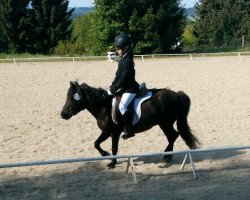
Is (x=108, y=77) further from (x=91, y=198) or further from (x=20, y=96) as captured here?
(x=91, y=198)

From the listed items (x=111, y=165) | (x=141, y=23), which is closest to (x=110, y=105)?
(x=111, y=165)

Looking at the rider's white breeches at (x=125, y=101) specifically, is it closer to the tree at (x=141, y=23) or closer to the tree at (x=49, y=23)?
the tree at (x=141, y=23)

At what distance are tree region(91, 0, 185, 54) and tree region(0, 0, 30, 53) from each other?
819 centimetres

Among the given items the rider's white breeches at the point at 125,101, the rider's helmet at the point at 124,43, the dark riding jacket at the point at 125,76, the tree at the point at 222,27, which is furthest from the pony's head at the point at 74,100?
the tree at the point at 222,27

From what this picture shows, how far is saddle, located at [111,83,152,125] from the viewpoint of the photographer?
7.23m

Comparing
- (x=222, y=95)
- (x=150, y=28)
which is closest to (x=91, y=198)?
(x=222, y=95)

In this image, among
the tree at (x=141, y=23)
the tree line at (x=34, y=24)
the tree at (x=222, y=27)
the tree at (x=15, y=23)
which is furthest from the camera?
the tree at (x=222, y=27)

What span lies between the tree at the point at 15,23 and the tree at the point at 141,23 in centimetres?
819

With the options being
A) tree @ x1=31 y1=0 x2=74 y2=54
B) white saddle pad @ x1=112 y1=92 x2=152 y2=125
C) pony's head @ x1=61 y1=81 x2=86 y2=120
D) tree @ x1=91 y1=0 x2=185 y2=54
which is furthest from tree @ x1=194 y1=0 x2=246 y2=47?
pony's head @ x1=61 y1=81 x2=86 y2=120

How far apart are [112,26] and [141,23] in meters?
3.14

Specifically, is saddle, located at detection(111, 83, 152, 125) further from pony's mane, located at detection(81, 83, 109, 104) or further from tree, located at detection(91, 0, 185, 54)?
tree, located at detection(91, 0, 185, 54)

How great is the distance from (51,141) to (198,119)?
4005 millimetres

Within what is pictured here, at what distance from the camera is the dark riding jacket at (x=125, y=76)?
23.3 ft

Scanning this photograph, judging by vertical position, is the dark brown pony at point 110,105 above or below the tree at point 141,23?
below
